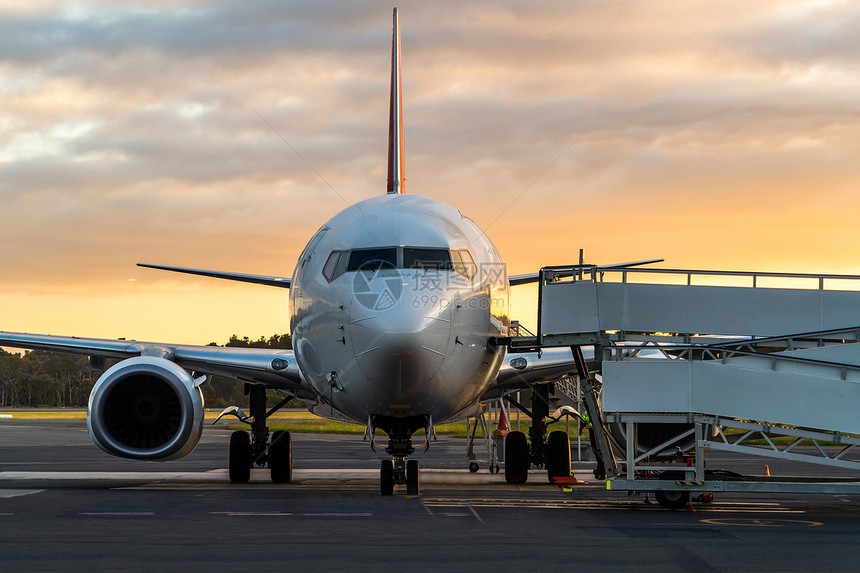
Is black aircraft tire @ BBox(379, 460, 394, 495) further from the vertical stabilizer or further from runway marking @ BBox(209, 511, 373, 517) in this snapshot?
the vertical stabilizer

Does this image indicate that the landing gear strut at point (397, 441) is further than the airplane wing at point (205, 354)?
No

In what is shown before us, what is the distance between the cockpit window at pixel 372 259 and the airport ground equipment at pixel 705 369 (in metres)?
2.58

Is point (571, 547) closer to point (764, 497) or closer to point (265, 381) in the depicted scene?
point (764, 497)

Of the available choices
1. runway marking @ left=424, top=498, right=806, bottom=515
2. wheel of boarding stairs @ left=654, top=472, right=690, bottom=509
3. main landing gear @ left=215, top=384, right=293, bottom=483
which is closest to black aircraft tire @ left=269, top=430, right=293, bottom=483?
main landing gear @ left=215, top=384, right=293, bottom=483

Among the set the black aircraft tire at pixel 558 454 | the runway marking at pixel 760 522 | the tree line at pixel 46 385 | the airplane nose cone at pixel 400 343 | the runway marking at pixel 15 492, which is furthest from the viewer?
the tree line at pixel 46 385

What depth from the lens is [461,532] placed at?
36.0 feet

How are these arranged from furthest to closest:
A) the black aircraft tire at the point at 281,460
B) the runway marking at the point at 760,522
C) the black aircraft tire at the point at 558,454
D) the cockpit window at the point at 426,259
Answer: the black aircraft tire at the point at 558,454
the black aircraft tire at the point at 281,460
the cockpit window at the point at 426,259
the runway marking at the point at 760,522

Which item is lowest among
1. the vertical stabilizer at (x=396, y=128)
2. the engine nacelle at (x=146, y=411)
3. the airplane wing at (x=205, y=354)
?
the engine nacelle at (x=146, y=411)

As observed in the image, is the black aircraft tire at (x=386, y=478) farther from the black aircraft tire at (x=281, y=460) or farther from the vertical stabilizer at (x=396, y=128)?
the vertical stabilizer at (x=396, y=128)

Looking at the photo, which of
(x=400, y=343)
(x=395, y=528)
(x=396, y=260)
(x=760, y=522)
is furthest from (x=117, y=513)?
(x=760, y=522)

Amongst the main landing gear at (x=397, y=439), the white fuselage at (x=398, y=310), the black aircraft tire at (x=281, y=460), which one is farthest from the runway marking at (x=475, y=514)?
the black aircraft tire at (x=281, y=460)

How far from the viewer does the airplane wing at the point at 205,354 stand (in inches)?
725

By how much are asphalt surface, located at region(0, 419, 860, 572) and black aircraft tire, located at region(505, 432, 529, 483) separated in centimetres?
39
